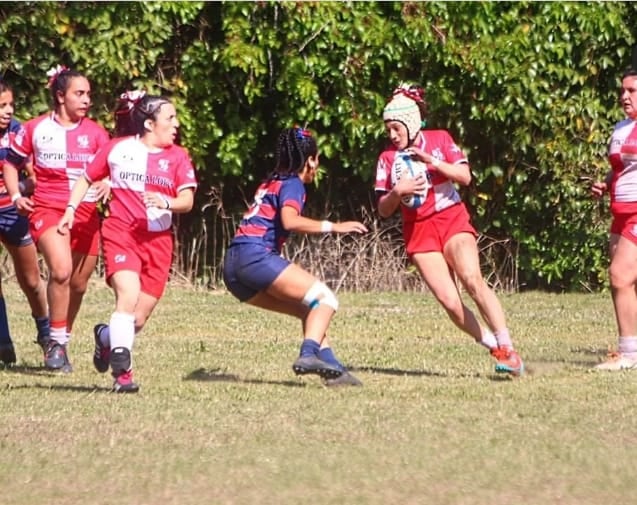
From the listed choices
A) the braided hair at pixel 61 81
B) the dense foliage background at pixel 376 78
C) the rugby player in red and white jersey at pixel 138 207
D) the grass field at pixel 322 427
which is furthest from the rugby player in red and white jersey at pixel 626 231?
the dense foliage background at pixel 376 78

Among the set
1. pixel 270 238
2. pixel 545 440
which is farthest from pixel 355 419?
pixel 270 238

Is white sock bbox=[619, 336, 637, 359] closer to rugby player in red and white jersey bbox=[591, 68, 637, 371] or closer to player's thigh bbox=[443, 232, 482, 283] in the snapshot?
Result: rugby player in red and white jersey bbox=[591, 68, 637, 371]

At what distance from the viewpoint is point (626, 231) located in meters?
10.1

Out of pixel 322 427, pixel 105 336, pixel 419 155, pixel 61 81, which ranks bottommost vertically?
pixel 322 427

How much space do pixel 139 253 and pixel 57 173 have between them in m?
1.29

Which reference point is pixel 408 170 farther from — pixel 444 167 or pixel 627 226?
pixel 627 226

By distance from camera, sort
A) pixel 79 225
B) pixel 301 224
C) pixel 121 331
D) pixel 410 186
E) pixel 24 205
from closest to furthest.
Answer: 1. pixel 121 331
2. pixel 301 224
3. pixel 410 186
4. pixel 24 205
5. pixel 79 225

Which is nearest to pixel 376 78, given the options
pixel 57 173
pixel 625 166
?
pixel 625 166

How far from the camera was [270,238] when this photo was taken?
938 cm

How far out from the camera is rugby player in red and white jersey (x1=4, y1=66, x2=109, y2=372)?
10.1 metres

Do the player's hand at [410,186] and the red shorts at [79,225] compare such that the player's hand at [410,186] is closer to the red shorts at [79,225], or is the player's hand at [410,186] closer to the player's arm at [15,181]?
the red shorts at [79,225]

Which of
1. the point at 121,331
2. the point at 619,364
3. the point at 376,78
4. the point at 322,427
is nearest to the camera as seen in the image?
the point at 322,427

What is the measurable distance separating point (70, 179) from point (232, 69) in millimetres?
5917

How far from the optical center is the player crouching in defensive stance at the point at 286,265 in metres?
9.11
